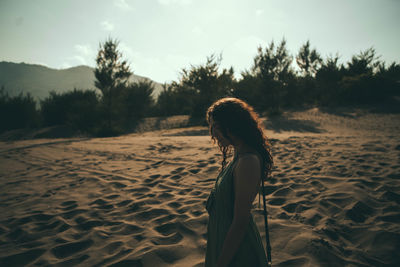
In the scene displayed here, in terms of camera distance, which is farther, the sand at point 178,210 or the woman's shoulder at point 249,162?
the sand at point 178,210

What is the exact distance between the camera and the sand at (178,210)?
212 centimetres

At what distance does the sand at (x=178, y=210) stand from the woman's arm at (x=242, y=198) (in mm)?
1204

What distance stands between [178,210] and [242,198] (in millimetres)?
2246

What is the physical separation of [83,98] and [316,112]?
19.5 meters

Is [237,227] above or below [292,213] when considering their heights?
above

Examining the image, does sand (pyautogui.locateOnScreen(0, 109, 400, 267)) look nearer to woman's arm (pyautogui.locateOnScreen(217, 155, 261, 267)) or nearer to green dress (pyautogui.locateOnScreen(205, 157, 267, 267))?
green dress (pyautogui.locateOnScreen(205, 157, 267, 267))

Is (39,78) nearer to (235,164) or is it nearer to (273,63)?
(273,63)

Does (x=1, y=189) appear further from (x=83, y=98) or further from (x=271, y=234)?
(x=83, y=98)

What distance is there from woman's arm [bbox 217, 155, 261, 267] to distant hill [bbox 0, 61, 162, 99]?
92126 millimetres

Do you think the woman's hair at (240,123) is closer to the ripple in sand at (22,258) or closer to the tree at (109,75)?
the ripple in sand at (22,258)

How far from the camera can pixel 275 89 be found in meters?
17.9

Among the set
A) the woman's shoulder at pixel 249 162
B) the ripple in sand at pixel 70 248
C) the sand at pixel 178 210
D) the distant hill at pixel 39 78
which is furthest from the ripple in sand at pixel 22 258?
the distant hill at pixel 39 78

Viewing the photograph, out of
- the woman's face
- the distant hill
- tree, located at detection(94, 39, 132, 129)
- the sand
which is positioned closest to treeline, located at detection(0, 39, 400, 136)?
tree, located at detection(94, 39, 132, 129)

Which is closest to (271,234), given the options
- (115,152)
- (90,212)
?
(90,212)
